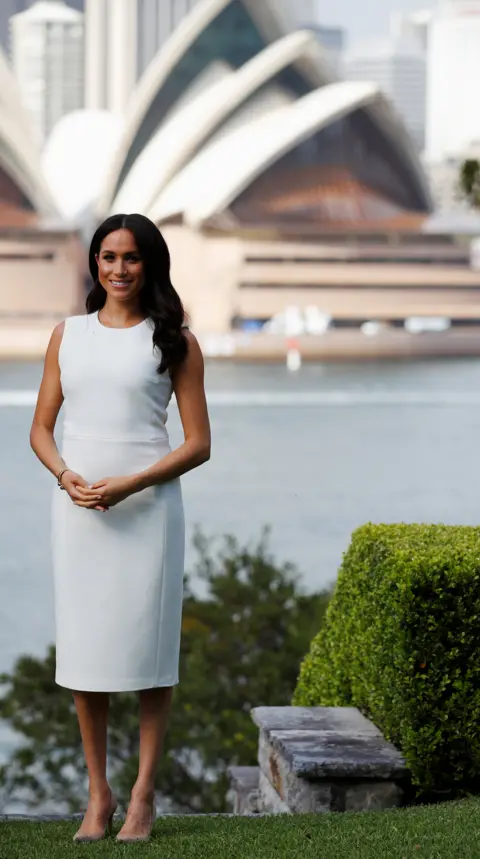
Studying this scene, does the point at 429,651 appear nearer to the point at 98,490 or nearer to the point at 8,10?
the point at 98,490

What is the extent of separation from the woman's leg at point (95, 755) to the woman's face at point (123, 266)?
2.50ft

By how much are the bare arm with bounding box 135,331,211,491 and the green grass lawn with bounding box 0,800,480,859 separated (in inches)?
26.2

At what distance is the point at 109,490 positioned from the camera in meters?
2.65

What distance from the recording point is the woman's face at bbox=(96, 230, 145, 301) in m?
2.78

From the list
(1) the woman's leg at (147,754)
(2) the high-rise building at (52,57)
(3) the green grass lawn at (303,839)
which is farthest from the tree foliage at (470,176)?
(2) the high-rise building at (52,57)

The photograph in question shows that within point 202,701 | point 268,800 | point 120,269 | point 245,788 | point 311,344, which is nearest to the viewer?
point 120,269

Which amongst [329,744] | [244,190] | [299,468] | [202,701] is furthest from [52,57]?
[329,744]

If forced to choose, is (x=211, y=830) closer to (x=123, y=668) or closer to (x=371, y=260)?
(x=123, y=668)

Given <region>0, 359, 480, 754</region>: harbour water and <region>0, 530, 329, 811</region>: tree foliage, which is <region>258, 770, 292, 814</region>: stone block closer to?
<region>0, 530, 329, 811</region>: tree foliage

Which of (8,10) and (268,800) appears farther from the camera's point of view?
(8,10)

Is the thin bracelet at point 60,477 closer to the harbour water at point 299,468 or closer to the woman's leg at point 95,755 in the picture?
the woman's leg at point 95,755

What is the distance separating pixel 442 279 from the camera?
60812mm

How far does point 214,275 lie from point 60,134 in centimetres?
938

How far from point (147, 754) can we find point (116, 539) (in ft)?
1.38
